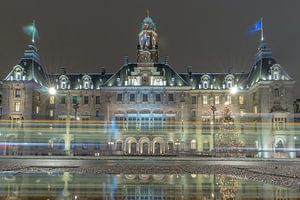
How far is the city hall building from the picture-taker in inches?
2625

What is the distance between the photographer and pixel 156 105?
70.5 meters

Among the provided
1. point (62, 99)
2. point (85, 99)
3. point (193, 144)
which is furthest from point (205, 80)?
point (62, 99)

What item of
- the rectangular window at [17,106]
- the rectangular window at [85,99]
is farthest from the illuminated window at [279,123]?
the rectangular window at [17,106]

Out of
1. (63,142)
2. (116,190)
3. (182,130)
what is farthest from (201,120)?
(116,190)

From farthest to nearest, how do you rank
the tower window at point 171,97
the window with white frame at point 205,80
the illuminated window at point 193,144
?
the window with white frame at point 205,80 → the tower window at point 171,97 → the illuminated window at point 193,144

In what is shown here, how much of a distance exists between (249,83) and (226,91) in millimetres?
5380

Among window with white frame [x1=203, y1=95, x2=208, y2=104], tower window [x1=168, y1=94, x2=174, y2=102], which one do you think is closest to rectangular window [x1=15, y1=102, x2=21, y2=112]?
tower window [x1=168, y1=94, x2=174, y2=102]

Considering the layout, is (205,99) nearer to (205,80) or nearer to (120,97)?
(205,80)

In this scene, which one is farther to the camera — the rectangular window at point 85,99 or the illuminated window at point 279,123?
the rectangular window at point 85,99

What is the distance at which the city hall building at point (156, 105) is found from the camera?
66688mm

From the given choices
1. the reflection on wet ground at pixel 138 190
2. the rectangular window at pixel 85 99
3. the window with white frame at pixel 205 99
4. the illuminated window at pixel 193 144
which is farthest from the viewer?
the rectangular window at pixel 85 99

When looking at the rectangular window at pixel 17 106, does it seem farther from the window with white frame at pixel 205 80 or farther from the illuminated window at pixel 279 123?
the illuminated window at pixel 279 123

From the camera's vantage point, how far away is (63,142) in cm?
6900

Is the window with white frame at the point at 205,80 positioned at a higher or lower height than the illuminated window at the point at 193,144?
higher
